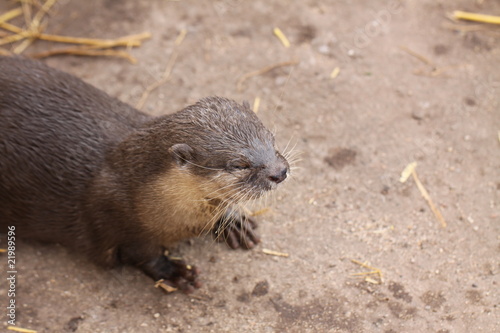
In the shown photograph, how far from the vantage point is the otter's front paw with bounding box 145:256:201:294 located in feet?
11.1

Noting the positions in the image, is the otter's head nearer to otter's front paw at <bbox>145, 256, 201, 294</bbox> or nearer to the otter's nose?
the otter's nose

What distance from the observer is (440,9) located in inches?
201

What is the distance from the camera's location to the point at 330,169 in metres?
4.02

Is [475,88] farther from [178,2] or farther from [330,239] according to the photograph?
[178,2]

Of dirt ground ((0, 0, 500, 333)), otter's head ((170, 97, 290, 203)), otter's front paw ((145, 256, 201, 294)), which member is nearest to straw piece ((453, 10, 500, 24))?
dirt ground ((0, 0, 500, 333))

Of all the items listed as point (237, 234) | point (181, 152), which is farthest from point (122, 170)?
point (237, 234)

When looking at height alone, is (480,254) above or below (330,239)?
below

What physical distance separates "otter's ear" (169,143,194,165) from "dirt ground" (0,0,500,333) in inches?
34.1

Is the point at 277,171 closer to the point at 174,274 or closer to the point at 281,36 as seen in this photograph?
the point at 174,274

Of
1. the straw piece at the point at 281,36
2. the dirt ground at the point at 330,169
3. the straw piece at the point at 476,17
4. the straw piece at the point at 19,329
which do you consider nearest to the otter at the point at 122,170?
the dirt ground at the point at 330,169

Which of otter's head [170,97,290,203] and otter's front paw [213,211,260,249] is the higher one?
otter's head [170,97,290,203]

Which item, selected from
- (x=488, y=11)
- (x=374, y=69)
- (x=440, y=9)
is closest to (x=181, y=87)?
(x=374, y=69)

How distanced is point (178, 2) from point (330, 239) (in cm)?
261

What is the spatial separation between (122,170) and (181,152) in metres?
0.46
